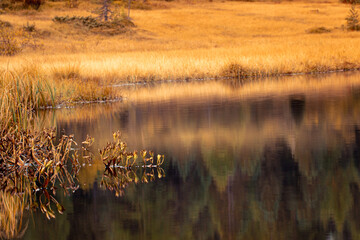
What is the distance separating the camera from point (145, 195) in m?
6.86

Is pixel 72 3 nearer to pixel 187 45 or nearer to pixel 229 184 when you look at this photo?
pixel 187 45

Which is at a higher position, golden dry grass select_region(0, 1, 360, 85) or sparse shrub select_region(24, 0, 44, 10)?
sparse shrub select_region(24, 0, 44, 10)

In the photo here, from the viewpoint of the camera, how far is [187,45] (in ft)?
148

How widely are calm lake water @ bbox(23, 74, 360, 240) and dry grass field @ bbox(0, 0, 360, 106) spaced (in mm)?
3805

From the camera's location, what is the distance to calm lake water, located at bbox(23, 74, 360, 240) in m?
5.61

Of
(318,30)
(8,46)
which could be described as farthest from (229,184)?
(318,30)

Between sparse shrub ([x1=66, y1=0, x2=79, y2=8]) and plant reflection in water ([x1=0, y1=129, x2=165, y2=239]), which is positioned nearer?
plant reflection in water ([x1=0, y1=129, x2=165, y2=239])

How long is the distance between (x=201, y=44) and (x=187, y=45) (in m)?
1.18

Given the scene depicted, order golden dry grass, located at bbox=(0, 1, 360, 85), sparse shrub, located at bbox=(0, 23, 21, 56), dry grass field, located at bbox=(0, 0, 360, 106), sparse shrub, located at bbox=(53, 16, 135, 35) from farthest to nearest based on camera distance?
sparse shrub, located at bbox=(53, 16, 135, 35), sparse shrub, located at bbox=(0, 23, 21, 56), golden dry grass, located at bbox=(0, 1, 360, 85), dry grass field, located at bbox=(0, 0, 360, 106)

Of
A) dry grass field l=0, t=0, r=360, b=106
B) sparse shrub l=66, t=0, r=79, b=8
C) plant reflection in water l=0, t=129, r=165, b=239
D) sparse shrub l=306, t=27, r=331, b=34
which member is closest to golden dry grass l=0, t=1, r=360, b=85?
dry grass field l=0, t=0, r=360, b=106

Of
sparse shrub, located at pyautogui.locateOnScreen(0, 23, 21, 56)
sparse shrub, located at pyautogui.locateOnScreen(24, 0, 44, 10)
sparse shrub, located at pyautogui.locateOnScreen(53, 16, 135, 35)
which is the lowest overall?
sparse shrub, located at pyautogui.locateOnScreen(0, 23, 21, 56)

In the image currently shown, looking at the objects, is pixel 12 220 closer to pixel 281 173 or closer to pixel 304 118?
pixel 281 173

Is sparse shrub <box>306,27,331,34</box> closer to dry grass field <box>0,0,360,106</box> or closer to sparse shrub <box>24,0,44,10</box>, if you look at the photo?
dry grass field <box>0,0,360,106</box>

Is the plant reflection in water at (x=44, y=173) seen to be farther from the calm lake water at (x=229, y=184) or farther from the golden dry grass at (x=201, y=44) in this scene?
the golden dry grass at (x=201, y=44)
